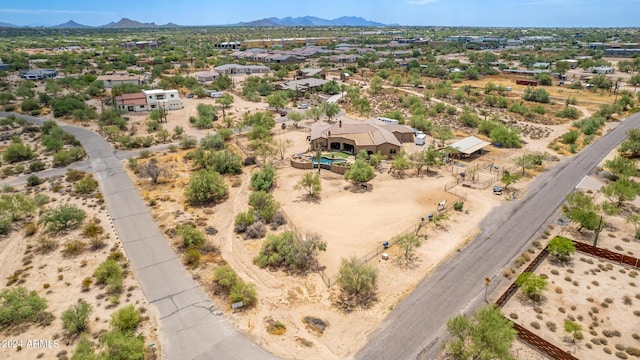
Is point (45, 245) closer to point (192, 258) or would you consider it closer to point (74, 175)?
point (192, 258)

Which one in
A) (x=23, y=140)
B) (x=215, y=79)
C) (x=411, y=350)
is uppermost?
(x=215, y=79)

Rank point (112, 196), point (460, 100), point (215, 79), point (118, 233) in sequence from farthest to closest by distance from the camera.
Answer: point (215, 79) → point (460, 100) → point (112, 196) → point (118, 233)

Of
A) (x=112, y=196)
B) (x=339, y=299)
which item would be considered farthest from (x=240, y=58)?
(x=339, y=299)

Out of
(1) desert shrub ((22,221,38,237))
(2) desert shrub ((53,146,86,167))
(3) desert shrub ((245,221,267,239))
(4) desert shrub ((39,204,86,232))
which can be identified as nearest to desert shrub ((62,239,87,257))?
(4) desert shrub ((39,204,86,232))

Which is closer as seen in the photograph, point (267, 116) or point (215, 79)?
point (267, 116)

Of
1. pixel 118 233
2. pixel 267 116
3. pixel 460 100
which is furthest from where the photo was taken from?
pixel 460 100

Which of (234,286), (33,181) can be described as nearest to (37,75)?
(33,181)

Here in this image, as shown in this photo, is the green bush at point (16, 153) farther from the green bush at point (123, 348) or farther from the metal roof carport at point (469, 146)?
the metal roof carport at point (469, 146)

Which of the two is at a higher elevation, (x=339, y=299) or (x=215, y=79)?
(x=215, y=79)

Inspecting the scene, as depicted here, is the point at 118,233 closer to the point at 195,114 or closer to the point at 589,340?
the point at 589,340
